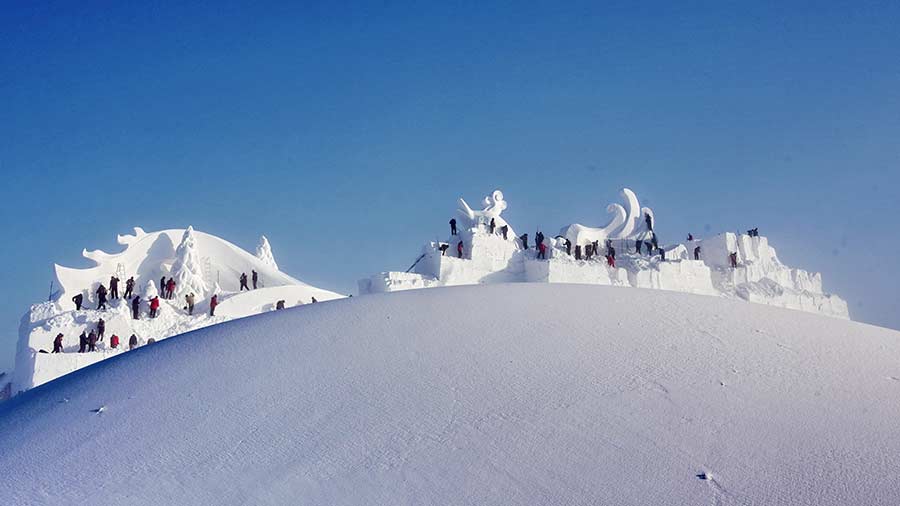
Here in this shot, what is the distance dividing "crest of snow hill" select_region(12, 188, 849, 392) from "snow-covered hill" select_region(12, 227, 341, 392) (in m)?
0.04

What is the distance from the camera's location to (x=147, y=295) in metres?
28.5

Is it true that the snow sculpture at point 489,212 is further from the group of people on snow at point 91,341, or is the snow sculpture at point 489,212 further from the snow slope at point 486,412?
the snow slope at point 486,412

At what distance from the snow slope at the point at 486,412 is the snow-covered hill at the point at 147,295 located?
14405 millimetres

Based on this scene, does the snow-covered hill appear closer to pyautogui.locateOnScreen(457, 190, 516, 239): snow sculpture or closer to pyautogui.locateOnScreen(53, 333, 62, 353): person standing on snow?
pyautogui.locateOnScreen(53, 333, 62, 353): person standing on snow

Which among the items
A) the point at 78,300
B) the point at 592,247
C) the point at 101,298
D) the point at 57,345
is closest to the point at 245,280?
the point at 101,298

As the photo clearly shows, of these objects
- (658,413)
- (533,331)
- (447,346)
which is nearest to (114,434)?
(447,346)

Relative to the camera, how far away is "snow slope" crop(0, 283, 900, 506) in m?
6.64

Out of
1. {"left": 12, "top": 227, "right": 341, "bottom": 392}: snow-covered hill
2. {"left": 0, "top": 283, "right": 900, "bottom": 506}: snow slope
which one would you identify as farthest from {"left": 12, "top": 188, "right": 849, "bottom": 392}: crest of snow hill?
{"left": 0, "top": 283, "right": 900, "bottom": 506}: snow slope

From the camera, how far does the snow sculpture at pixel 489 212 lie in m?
34.9

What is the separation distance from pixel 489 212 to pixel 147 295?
14472 millimetres

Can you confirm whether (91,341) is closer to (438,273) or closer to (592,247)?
(438,273)

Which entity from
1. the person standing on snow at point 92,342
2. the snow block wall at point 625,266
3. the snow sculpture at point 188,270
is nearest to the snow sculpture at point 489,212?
the snow block wall at point 625,266

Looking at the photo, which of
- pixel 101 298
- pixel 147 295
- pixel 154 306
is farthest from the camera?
pixel 147 295

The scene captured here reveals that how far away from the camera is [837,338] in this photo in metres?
9.62
